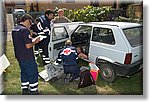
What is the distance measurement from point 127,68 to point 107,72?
333 millimetres

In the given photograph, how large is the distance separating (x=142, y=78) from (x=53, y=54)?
1458 mm

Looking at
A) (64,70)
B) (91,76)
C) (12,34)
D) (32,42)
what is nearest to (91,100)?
(91,76)

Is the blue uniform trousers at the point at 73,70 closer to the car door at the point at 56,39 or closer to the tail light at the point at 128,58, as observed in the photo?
the car door at the point at 56,39

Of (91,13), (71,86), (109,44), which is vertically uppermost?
(91,13)

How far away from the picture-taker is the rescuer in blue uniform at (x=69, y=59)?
4.10 meters

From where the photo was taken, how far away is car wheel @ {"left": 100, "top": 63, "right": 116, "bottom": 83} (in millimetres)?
4012

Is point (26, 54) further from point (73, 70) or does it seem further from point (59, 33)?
point (73, 70)

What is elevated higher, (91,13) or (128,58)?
(91,13)

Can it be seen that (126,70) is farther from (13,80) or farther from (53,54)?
(13,80)

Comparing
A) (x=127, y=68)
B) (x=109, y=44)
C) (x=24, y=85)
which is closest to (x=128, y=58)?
(x=127, y=68)

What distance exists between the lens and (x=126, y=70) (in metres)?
3.90

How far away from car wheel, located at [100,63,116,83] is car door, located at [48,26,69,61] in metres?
0.75

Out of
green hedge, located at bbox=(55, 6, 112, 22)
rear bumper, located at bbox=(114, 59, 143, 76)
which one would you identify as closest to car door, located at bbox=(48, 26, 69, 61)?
green hedge, located at bbox=(55, 6, 112, 22)

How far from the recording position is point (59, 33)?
4.16m
